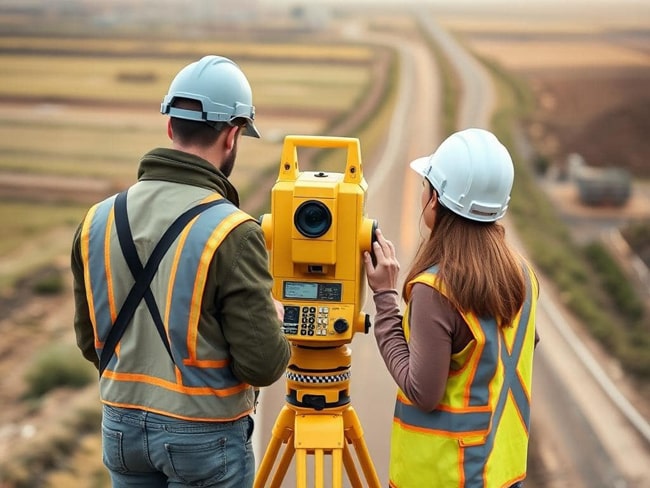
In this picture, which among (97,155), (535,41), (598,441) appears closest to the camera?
(598,441)

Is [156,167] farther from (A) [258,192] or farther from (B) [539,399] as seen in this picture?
(A) [258,192]

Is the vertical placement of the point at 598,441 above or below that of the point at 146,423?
below

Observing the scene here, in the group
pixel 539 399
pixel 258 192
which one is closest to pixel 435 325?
pixel 539 399

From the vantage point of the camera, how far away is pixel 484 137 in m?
2.71

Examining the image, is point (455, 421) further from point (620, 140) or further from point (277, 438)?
point (620, 140)

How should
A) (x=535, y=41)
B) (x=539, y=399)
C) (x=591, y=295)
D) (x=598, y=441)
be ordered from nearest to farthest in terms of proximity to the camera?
(x=598, y=441) → (x=539, y=399) → (x=591, y=295) → (x=535, y=41)

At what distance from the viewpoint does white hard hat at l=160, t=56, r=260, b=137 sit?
2562 mm

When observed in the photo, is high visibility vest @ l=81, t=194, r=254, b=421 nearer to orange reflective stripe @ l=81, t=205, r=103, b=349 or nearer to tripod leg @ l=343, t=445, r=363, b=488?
orange reflective stripe @ l=81, t=205, r=103, b=349

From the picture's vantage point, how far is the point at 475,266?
2.52 metres

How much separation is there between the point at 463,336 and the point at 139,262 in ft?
3.11

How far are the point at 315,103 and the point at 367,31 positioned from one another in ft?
144

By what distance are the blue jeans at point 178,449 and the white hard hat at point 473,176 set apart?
929 mm

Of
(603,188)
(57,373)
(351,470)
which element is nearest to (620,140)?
(603,188)

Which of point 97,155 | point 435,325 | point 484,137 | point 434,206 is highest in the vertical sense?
point 484,137
